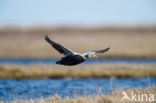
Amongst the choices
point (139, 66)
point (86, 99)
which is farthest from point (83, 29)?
point (86, 99)

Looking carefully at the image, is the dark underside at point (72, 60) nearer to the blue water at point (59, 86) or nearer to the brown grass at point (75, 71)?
the blue water at point (59, 86)

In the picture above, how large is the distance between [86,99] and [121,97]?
1.35 m

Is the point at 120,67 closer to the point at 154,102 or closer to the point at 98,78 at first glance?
the point at 98,78

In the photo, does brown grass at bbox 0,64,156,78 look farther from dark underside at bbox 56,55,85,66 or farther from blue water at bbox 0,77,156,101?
dark underside at bbox 56,55,85,66

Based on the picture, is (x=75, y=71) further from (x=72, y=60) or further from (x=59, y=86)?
(x=72, y=60)

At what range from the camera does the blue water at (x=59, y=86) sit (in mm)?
14062

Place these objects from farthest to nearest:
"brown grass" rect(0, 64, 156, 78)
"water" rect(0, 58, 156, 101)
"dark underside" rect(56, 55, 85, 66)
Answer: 1. "brown grass" rect(0, 64, 156, 78)
2. "water" rect(0, 58, 156, 101)
3. "dark underside" rect(56, 55, 85, 66)

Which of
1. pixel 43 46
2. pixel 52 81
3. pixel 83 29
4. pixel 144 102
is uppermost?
pixel 83 29

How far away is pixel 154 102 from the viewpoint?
10.3m

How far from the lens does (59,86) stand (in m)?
16.7

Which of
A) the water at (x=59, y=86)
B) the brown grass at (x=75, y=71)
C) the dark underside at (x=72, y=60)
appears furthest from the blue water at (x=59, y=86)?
the dark underside at (x=72, y=60)

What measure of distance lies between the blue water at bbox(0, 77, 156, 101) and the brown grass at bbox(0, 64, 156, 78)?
0.49 metres

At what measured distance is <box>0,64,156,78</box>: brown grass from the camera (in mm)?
19484

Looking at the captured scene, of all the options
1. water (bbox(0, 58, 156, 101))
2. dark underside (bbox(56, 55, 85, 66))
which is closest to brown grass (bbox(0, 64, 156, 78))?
water (bbox(0, 58, 156, 101))
